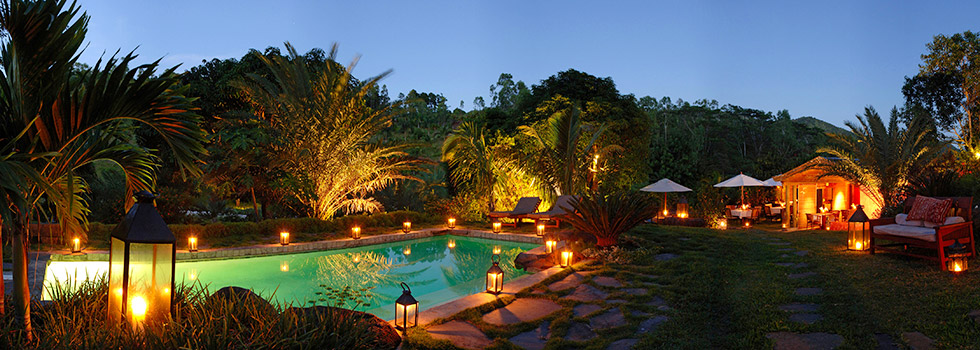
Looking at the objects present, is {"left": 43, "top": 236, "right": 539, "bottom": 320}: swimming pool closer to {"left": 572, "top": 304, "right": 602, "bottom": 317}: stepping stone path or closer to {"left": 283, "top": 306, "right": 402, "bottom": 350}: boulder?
{"left": 283, "top": 306, "right": 402, "bottom": 350}: boulder

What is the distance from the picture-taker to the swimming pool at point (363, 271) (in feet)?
22.7

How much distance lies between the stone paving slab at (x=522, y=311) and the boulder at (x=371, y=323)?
1.07 m

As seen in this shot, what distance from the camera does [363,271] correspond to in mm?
8438

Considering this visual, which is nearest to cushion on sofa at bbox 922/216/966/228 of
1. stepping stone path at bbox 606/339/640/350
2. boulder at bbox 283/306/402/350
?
stepping stone path at bbox 606/339/640/350

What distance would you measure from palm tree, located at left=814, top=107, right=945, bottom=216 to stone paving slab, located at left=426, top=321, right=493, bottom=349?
32.9 ft

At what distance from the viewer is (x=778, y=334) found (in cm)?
395

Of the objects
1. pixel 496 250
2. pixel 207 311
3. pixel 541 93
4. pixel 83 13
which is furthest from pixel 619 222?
pixel 541 93

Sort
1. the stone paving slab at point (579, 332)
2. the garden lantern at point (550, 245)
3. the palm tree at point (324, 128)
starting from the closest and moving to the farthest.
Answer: the stone paving slab at point (579, 332) → the garden lantern at point (550, 245) → the palm tree at point (324, 128)

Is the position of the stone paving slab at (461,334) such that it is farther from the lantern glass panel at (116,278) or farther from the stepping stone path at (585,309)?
the lantern glass panel at (116,278)

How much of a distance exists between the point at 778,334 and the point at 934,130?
925 inches

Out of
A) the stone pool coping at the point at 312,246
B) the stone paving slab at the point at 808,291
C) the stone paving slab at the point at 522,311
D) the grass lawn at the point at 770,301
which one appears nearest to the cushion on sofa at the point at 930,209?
the grass lawn at the point at 770,301

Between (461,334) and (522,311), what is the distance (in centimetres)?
97

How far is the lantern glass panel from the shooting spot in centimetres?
300

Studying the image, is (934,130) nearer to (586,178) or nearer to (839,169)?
(839,169)
